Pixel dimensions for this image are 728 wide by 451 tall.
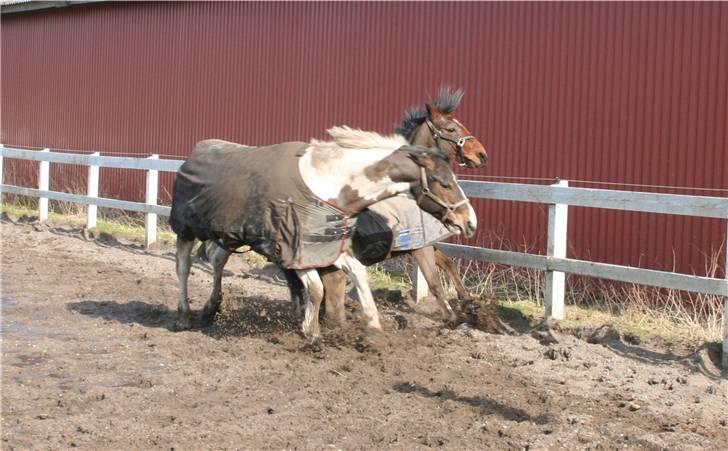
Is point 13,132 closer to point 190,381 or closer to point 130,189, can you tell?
point 130,189

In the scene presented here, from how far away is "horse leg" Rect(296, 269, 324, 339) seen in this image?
23.2 feet

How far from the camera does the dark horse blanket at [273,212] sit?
6969mm

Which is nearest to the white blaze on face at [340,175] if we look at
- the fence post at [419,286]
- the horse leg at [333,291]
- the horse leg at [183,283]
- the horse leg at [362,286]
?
the horse leg at [362,286]

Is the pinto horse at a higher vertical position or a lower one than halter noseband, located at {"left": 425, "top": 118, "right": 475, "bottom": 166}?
lower

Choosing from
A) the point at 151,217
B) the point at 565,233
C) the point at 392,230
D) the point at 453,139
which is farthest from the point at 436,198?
the point at 151,217

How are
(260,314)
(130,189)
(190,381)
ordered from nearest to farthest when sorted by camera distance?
(190,381), (260,314), (130,189)

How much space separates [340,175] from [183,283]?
198cm

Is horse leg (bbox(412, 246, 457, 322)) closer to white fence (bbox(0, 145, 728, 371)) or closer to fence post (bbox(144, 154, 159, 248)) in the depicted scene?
white fence (bbox(0, 145, 728, 371))

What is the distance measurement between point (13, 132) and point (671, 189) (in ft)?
55.7

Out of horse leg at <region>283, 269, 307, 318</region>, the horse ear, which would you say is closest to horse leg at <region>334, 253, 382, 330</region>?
horse leg at <region>283, 269, 307, 318</region>

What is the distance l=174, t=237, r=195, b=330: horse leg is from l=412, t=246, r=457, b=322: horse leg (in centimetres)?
205

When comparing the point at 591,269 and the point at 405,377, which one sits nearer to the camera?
the point at 405,377

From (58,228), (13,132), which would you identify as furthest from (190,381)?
(13,132)

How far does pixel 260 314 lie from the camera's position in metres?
8.58
